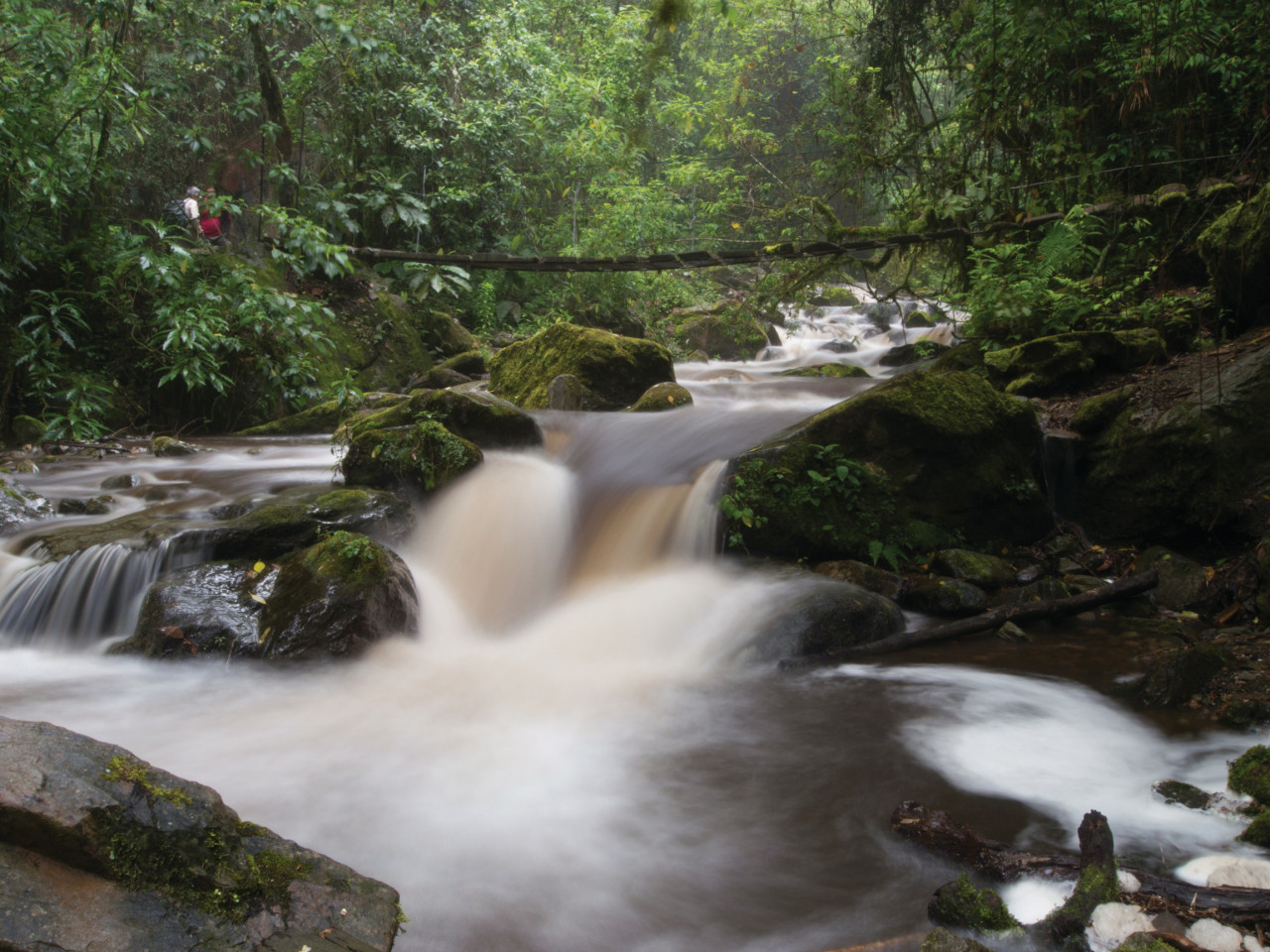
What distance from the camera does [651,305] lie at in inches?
693

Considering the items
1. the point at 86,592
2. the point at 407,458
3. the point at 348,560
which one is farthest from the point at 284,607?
the point at 407,458

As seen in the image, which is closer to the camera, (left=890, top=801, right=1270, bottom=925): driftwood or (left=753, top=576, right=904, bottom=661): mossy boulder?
(left=890, top=801, right=1270, bottom=925): driftwood

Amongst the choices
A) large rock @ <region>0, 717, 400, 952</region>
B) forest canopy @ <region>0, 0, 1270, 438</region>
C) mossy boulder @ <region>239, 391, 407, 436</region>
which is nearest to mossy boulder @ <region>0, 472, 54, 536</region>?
forest canopy @ <region>0, 0, 1270, 438</region>

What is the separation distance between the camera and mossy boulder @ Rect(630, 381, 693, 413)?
8539mm

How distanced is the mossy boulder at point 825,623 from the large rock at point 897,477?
0.94 m

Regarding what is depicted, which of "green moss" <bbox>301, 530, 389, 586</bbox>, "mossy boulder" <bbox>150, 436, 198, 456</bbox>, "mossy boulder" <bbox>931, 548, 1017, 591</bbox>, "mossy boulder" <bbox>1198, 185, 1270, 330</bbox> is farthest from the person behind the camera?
"mossy boulder" <bbox>150, 436, 198, 456</bbox>

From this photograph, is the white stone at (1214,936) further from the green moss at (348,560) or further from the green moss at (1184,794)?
the green moss at (348,560)

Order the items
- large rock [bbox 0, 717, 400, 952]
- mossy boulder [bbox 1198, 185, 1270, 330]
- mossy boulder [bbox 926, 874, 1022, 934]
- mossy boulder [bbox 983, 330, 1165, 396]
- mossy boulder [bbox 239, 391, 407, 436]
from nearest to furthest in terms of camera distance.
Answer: large rock [bbox 0, 717, 400, 952], mossy boulder [bbox 926, 874, 1022, 934], mossy boulder [bbox 1198, 185, 1270, 330], mossy boulder [bbox 983, 330, 1165, 396], mossy boulder [bbox 239, 391, 407, 436]

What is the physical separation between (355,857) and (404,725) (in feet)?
3.60

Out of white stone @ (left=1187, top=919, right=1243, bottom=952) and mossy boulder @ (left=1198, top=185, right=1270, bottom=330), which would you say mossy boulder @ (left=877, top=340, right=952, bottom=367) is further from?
white stone @ (left=1187, top=919, right=1243, bottom=952)

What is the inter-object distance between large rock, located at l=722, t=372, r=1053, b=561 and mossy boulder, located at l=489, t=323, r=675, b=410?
3.20 meters

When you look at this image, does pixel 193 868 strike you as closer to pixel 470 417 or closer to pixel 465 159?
pixel 470 417

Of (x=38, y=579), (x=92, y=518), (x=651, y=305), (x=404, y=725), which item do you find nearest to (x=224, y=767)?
(x=404, y=725)

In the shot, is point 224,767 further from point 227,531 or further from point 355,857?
point 227,531
